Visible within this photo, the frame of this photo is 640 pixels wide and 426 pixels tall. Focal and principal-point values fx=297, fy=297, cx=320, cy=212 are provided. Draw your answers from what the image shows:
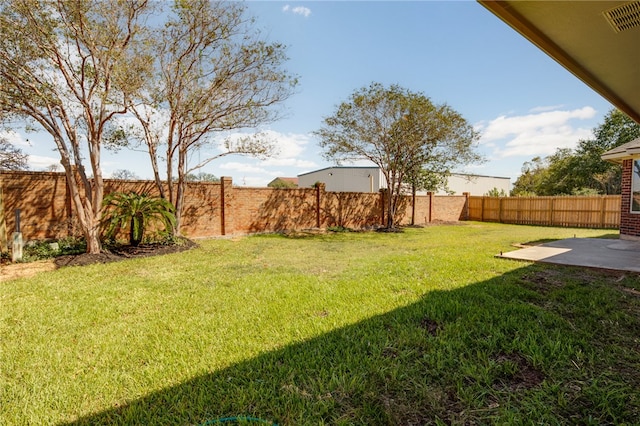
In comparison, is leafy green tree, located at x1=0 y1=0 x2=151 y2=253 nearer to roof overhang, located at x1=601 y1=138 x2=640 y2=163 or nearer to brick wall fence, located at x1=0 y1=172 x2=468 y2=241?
brick wall fence, located at x1=0 y1=172 x2=468 y2=241

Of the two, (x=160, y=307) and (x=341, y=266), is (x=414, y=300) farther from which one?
(x=160, y=307)

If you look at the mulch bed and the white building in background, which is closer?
the mulch bed

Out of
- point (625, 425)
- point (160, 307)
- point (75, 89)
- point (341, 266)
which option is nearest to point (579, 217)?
point (341, 266)

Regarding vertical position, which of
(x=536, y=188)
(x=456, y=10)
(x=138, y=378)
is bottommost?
(x=138, y=378)

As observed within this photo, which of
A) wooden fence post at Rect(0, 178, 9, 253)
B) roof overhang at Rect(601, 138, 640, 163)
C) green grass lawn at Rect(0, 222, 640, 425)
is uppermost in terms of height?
roof overhang at Rect(601, 138, 640, 163)

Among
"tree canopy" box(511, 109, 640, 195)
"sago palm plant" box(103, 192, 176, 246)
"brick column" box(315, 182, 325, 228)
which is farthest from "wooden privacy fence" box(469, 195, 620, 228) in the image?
"sago palm plant" box(103, 192, 176, 246)

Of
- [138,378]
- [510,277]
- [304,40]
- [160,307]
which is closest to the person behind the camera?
[138,378]

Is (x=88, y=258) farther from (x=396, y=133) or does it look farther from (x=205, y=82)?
(x=396, y=133)

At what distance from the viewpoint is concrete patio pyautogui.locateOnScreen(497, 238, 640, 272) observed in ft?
18.7

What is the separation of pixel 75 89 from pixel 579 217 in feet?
69.4

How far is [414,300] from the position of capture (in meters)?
3.93

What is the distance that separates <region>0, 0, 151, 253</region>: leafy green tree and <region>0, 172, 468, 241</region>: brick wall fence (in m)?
1.30

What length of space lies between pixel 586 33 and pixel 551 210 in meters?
17.5

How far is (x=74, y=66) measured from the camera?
6699 millimetres
